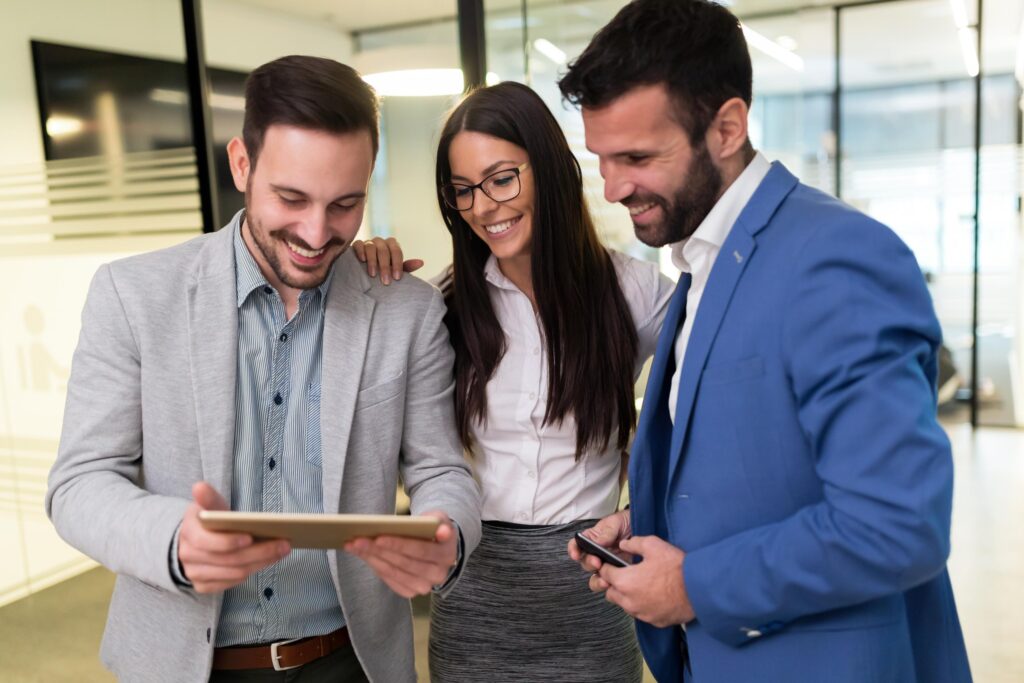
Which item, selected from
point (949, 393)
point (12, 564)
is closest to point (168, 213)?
point (12, 564)

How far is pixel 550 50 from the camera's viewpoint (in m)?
3.85

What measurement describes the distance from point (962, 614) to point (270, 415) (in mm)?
3915

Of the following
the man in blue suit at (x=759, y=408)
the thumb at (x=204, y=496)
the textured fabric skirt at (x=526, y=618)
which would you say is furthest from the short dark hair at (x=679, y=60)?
the textured fabric skirt at (x=526, y=618)

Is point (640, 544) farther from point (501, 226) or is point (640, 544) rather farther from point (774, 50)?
point (774, 50)

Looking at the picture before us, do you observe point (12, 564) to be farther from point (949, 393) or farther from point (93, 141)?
point (949, 393)

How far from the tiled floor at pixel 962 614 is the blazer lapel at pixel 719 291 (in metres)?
2.63

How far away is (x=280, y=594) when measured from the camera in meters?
1.56

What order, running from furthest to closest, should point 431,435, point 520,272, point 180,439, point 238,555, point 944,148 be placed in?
point 944,148 → point 520,272 → point 431,435 → point 180,439 → point 238,555

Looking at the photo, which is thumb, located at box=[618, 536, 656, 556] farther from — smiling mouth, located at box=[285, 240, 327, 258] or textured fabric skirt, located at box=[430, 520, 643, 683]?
smiling mouth, located at box=[285, 240, 327, 258]

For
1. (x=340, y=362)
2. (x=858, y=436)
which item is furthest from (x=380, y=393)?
(x=858, y=436)

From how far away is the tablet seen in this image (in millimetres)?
1113

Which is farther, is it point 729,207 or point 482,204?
point 482,204

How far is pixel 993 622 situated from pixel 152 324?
4.15m

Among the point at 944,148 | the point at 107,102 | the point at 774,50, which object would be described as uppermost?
the point at 774,50
